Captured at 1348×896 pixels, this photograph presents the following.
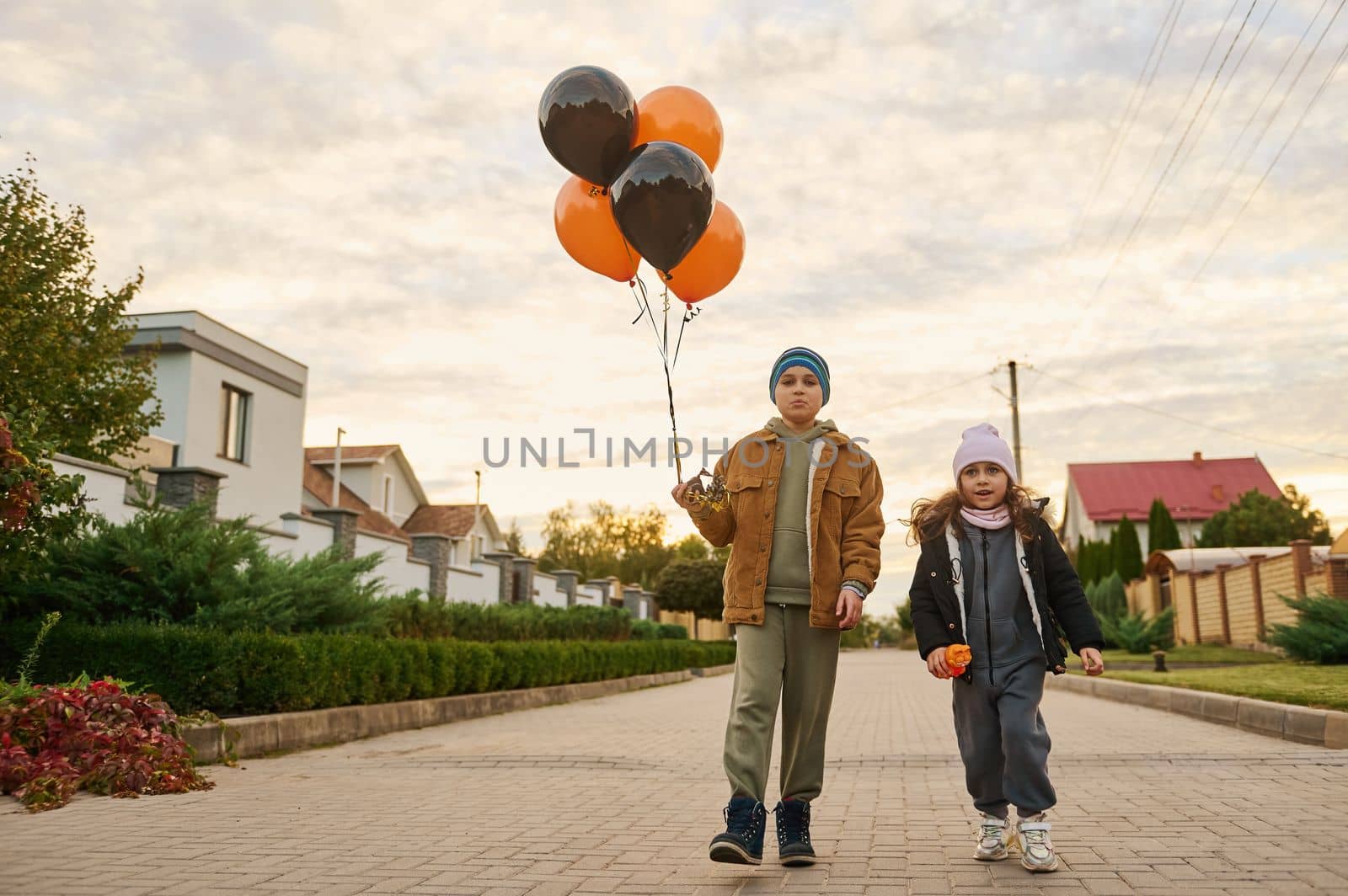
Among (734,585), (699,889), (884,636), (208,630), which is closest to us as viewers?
(699,889)

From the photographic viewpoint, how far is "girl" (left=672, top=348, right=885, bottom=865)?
412cm

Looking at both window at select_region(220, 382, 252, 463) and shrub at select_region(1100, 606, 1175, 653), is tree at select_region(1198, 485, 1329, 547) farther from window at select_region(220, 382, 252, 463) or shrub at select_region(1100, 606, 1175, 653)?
window at select_region(220, 382, 252, 463)

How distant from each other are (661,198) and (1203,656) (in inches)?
950

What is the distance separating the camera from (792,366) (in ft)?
14.9

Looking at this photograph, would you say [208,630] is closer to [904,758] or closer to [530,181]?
[530,181]

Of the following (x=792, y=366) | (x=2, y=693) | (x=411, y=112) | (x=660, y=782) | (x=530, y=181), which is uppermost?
(x=411, y=112)

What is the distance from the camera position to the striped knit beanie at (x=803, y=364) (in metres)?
4.54

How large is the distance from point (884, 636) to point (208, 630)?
404 feet

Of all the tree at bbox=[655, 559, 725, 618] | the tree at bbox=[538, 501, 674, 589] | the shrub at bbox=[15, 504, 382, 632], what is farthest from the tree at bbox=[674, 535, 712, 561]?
the shrub at bbox=[15, 504, 382, 632]

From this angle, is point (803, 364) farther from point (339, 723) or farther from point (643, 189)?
point (339, 723)

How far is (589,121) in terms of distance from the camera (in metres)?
5.63

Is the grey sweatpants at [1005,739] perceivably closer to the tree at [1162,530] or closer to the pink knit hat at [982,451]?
the pink knit hat at [982,451]

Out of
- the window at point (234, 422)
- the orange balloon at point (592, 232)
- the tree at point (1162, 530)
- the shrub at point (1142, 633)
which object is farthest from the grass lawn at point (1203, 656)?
the orange balloon at point (592, 232)

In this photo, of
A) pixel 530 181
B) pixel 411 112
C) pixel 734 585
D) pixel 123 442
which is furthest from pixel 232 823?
pixel 123 442
